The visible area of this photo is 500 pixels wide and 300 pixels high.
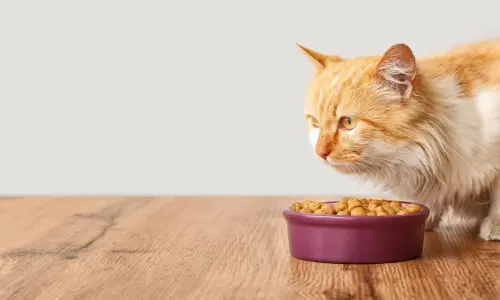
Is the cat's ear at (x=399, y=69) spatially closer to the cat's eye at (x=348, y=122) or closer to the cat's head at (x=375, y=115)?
the cat's head at (x=375, y=115)

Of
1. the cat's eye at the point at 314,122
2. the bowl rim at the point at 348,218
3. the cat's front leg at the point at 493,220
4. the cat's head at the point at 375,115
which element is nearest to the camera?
the bowl rim at the point at 348,218

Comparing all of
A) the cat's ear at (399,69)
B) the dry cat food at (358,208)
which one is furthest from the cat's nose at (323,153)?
the cat's ear at (399,69)

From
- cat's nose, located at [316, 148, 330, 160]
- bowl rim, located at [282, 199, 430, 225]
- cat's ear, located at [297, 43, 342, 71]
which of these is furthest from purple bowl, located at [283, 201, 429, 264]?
cat's ear, located at [297, 43, 342, 71]

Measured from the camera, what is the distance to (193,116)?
11.0 ft

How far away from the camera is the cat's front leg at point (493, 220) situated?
2123 mm

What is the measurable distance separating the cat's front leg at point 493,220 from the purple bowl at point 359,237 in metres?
0.34

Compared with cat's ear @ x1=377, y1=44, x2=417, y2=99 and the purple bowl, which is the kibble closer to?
the purple bowl

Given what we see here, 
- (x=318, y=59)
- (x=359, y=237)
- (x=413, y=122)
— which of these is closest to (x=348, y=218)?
(x=359, y=237)

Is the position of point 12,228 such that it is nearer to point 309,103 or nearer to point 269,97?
point 309,103

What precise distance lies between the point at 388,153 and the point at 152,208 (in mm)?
1122

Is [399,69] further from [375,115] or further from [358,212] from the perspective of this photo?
[358,212]

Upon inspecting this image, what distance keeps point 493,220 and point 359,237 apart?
506 millimetres

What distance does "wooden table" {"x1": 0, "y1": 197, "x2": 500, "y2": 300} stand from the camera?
1580 millimetres

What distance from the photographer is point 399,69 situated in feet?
6.23
